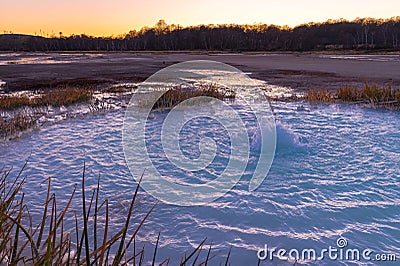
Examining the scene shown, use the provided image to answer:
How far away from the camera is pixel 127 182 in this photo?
4.60 meters

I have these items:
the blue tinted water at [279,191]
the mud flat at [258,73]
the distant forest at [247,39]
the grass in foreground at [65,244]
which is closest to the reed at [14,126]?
the blue tinted water at [279,191]

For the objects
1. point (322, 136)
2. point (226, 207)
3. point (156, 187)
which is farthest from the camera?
point (322, 136)

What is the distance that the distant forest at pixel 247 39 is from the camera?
8244cm

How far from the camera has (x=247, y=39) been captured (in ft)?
331

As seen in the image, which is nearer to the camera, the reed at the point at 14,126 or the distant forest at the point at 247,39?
the reed at the point at 14,126

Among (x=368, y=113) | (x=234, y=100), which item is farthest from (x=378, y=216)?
(x=234, y=100)

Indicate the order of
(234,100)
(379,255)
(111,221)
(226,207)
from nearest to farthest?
(379,255), (111,221), (226,207), (234,100)

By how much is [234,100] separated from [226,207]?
297 inches

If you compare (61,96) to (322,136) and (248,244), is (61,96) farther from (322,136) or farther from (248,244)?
(248,244)

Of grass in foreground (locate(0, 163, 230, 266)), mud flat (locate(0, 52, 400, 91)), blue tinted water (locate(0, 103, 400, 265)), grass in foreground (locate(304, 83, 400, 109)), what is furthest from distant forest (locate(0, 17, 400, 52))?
grass in foreground (locate(0, 163, 230, 266))

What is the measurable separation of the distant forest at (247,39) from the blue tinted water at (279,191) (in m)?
71.0

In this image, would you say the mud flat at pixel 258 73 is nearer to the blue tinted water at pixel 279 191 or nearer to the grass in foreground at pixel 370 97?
the grass in foreground at pixel 370 97

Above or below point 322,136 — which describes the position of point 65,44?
above

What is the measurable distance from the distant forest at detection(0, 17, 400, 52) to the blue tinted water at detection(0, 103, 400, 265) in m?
71.0
